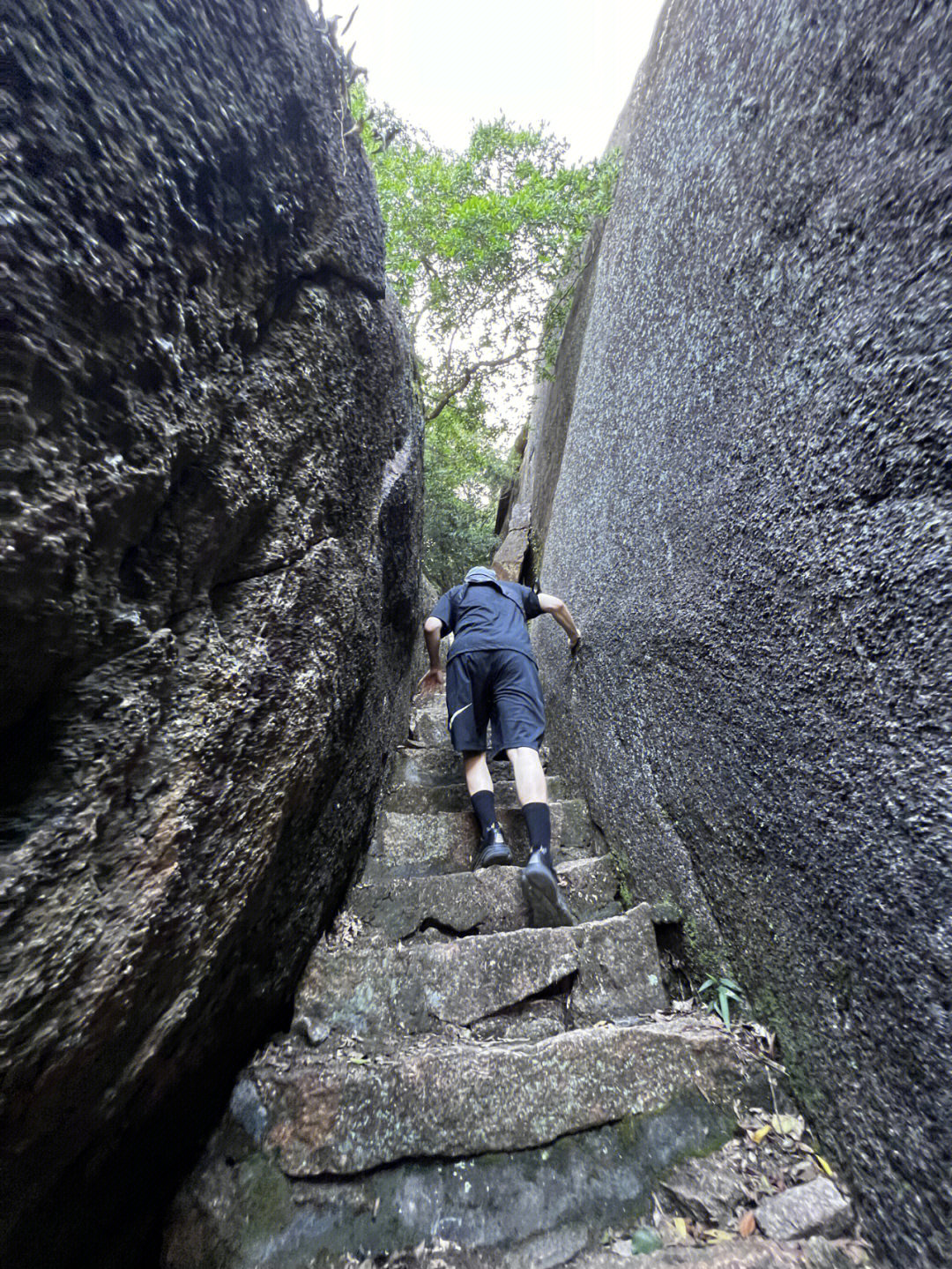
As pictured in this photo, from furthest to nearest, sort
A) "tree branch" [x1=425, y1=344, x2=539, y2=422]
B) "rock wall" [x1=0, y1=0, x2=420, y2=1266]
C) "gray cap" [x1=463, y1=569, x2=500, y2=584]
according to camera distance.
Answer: "tree branch" [x1=425, y1=344, x2=539, y2=422] → "gray cap" [x1=463, y1=569, x2=500, y2=584] → "rock wall" [x1=0, y1=0, x2=420, y2=1266]

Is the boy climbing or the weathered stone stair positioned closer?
the weathered stone stair

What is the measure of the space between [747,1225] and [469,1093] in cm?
58

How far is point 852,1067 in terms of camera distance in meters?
1.10

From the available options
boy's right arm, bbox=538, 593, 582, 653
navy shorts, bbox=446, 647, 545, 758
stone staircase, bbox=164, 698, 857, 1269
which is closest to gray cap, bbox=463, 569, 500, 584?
boy's right arm, bbox=538, 593, 582, 653

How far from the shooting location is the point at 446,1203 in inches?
45.1

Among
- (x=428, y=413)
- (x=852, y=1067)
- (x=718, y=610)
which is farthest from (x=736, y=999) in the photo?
(x=428, y=413)

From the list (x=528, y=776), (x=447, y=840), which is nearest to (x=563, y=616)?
(x=528, y=776)

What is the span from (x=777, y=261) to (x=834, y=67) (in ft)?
1.27

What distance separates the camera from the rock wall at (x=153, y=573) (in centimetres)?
79

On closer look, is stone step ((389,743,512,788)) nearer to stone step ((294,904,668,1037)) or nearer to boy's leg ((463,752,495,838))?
boy's leg ((463,752,495,838))

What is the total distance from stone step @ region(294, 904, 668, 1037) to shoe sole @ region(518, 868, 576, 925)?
0.14m

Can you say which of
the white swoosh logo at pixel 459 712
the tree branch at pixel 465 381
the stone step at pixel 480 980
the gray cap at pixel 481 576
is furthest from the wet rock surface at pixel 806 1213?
the tree branch at pixel 465 381

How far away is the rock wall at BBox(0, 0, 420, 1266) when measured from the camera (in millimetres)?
792

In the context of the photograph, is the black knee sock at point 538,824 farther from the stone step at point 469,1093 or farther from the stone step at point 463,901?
the stone step at point 469,1093
